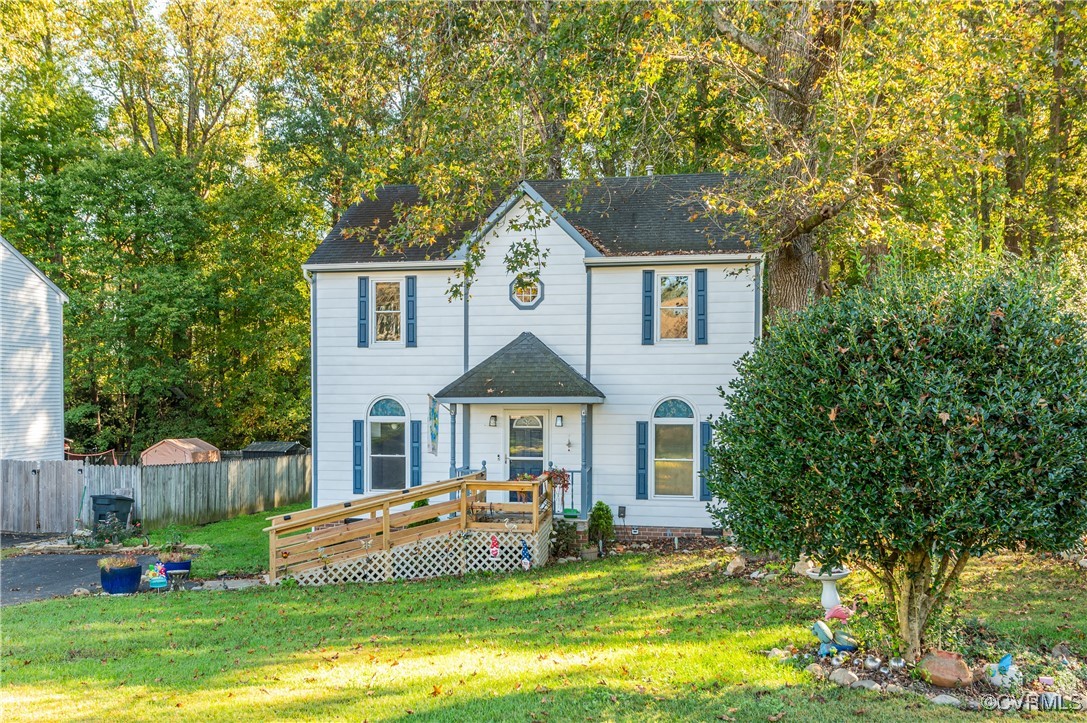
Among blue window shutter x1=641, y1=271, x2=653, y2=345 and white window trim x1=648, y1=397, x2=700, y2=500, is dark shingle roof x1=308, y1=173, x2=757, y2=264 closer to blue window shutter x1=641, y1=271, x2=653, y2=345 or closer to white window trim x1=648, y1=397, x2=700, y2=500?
blue window shutter x1=641, y1=271, x2=653, y2=345

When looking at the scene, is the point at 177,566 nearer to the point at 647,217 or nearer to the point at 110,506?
the point at 110,506

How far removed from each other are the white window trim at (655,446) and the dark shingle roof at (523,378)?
4.11 feet

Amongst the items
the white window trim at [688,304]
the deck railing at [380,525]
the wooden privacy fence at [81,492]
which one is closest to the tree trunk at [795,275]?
the white window trim at [688,304]

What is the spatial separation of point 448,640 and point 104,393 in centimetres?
2421

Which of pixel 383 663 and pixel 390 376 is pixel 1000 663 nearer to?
pixel 383 663

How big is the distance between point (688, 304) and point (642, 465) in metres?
3.40

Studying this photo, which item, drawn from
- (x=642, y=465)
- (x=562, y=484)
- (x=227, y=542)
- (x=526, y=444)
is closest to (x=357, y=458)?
(x=227, y=542)

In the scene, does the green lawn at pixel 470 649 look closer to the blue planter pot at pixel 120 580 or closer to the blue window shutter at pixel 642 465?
the blue planter pot at pixel 120 580

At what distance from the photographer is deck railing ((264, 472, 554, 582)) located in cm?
1153

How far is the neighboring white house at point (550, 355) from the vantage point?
555 inches

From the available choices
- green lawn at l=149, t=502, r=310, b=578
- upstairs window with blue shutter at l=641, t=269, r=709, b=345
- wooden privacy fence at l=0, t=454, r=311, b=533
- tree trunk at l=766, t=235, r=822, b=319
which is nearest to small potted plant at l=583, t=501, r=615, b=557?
upstairs window with blue shutter at l=641, t=269, r=709, b=345

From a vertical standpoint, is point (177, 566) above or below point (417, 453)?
below

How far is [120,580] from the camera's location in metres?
10.8

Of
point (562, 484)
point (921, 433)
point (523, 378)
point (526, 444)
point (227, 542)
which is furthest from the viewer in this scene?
point (227, 542)
